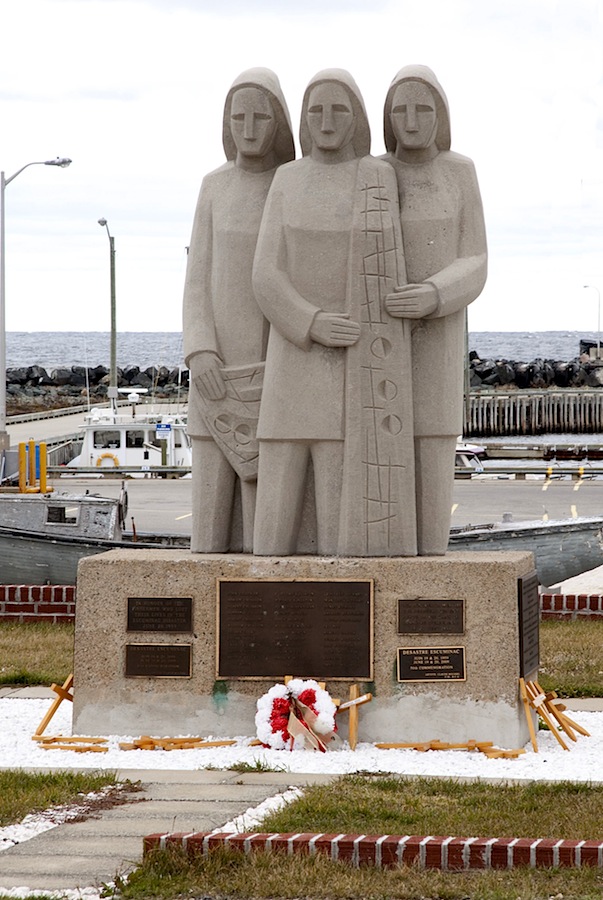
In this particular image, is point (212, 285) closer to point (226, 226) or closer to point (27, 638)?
point (226, 226)

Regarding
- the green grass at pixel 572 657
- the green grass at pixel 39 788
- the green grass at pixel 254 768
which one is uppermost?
the green grass at pixel 39 788

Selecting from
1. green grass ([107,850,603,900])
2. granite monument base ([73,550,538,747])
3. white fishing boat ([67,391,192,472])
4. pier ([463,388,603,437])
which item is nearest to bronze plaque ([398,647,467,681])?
granite monument base ([73,550,538,747])

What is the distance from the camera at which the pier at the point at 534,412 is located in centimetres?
6575

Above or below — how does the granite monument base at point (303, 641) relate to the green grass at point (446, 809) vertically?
above

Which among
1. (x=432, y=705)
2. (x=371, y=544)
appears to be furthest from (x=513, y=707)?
(x=371, y=544)

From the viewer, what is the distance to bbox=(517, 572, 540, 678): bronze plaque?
9.31 metres

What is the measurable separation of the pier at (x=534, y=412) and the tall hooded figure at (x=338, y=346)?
176ft

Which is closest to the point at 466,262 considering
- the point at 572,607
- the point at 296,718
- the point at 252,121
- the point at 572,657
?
the point at 252,121

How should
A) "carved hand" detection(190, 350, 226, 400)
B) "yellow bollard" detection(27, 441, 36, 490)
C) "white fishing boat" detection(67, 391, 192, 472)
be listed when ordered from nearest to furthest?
"carved hand" detection(190, 350, 226, 400) < "yellow bollard" detection(27, 441, 36, 490) < "white fishing boat" detection(67, 391, 192, 472)

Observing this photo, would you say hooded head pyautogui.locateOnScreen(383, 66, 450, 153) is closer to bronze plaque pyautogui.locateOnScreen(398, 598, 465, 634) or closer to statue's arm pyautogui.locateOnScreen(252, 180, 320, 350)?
statue's arm pyautogui.locateOnScreen(252, 180, 320, 350)

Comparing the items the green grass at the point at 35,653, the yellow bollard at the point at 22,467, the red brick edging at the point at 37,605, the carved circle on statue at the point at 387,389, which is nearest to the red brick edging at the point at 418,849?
the carved circle on statue at the point at 387,389

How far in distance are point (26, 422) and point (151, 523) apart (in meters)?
28.7

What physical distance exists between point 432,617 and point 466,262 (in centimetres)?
241

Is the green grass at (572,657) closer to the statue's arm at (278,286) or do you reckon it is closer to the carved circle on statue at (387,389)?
the carved circle on statue at (387,389)
